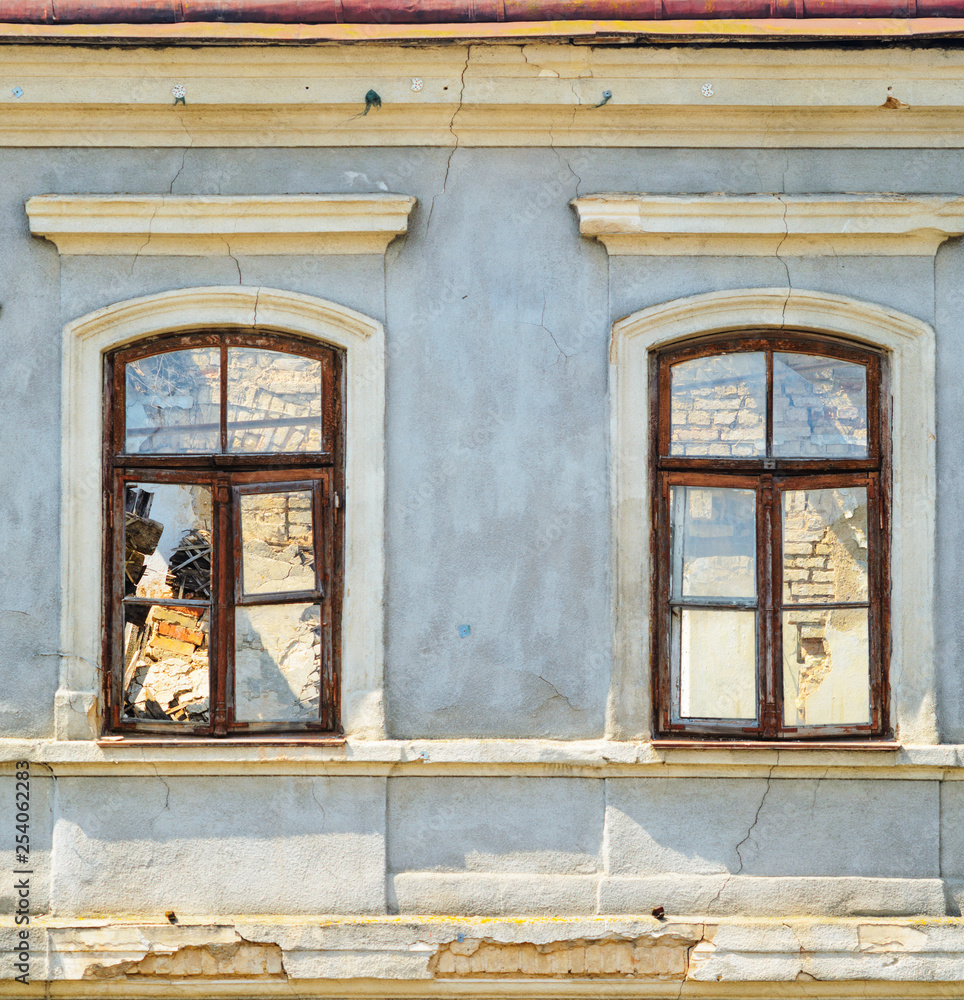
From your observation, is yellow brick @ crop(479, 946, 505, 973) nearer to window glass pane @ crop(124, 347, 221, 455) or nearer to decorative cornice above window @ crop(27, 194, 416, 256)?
window glass pane @ crop(124, 347, 221, 455)

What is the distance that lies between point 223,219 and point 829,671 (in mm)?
3195

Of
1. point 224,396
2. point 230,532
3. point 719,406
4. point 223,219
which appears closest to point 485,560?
point 230,532

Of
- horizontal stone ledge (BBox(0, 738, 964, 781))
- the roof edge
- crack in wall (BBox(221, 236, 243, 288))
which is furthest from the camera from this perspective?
crack in wall (BBox(221, 236, 243, 288))

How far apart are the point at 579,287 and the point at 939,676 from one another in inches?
87.6

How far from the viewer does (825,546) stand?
4078 millimetres

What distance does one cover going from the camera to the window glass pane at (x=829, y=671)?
405 centimetres

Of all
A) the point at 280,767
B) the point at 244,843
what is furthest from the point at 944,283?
the point at 244,843

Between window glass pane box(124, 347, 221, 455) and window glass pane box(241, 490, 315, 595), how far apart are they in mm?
333

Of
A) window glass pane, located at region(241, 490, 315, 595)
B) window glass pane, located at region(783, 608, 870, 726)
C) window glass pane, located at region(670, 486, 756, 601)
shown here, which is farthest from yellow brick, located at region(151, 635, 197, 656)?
window glass pane, located at region(783, 608, 870, 726)

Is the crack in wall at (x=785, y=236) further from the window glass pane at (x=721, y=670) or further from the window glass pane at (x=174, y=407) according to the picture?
the window glass pane at (x=174, y=407)

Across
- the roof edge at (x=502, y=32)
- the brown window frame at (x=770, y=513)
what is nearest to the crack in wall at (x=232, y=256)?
the roof edge at (x=502, y=32)

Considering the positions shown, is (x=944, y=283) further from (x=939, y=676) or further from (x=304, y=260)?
(x=304, y=260)

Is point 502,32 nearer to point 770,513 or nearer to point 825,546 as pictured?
point 770,513

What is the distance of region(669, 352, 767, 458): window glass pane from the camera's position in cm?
409
